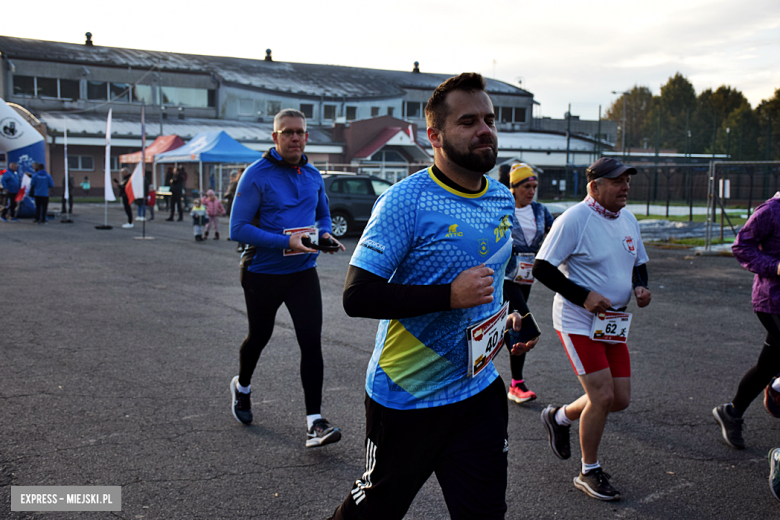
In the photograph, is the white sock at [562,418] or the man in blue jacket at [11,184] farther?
the man in blue jacket at [11,184]

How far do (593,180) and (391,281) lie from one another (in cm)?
186

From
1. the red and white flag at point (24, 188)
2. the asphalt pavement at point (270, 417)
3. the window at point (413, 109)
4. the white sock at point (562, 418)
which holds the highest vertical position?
the window at point (413, 109)

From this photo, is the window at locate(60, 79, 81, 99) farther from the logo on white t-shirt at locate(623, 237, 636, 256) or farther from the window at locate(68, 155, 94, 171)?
the logo on white t-shirt at locate(623, 237, 636, 256)

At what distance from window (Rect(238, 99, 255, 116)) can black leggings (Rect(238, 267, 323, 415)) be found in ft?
156

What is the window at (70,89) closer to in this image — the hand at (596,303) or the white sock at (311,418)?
the white sock at (311,418)

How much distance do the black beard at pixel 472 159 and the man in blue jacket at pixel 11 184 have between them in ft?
79.7

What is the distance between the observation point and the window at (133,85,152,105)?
154ft

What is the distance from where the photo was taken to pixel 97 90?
46.4 meters

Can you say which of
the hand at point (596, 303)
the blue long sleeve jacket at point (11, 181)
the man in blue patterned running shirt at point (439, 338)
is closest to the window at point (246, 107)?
the blue long sleeve jacket at point (11, 181)

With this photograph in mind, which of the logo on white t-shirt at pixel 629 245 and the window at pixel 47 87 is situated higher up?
the window at pixel 47 87

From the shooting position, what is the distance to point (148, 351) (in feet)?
20.7

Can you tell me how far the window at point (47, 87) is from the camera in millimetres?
44438

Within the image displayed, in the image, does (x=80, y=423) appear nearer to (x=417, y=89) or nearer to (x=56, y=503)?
(x=56, y=503)

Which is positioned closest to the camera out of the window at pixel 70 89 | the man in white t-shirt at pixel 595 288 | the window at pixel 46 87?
the man in white t-shirt at pixel 595 288
